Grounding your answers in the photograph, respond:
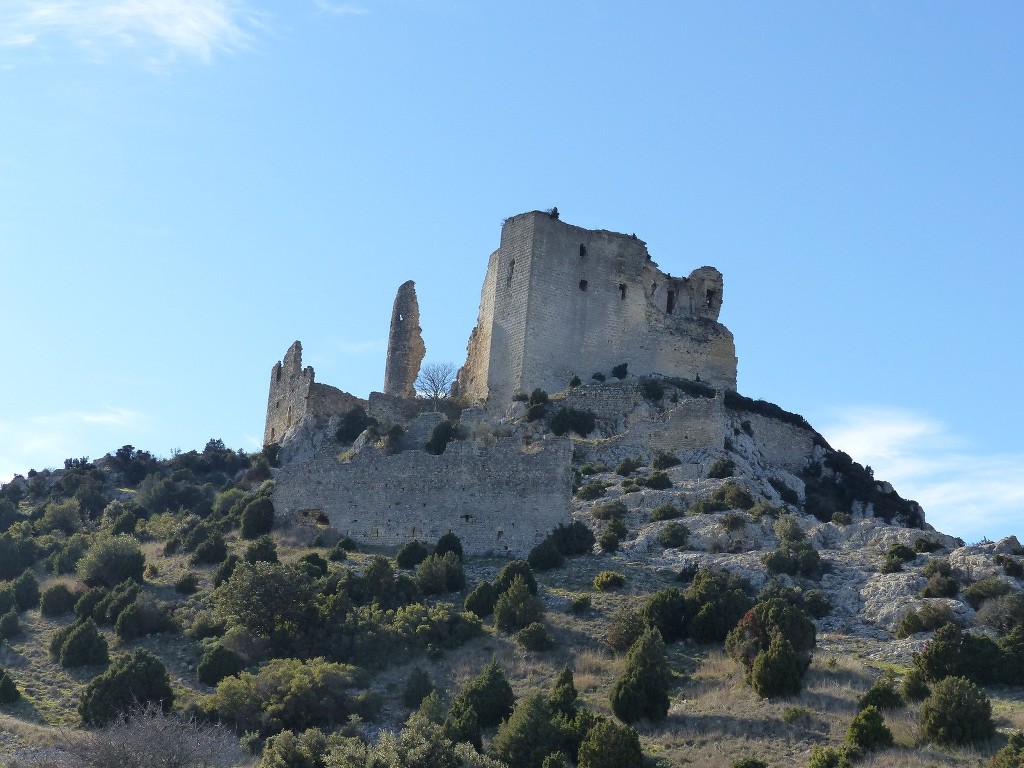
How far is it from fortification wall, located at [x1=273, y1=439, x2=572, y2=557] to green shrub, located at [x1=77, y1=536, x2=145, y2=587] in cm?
492

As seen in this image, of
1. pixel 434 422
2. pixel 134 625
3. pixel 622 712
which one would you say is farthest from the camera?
pixel 434 422

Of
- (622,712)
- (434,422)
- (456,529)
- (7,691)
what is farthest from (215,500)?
(622,712)

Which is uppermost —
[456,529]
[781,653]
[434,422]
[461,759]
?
[434,422]

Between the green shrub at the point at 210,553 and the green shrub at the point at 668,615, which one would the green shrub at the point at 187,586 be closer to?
the green shrub at the point at 210,553

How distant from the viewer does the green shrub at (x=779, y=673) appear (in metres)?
30.6

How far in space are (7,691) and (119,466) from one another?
25.8m

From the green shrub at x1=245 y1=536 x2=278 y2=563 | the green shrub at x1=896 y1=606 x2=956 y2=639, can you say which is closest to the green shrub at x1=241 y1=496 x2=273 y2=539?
the green shrub at x1=245 y1=536 x2=278 y2=563

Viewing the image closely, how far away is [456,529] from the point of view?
42.1m

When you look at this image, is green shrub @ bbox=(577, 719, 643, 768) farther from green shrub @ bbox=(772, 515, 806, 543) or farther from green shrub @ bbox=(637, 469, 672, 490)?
green shrub @ bbox=(637, 469, 672, 490)

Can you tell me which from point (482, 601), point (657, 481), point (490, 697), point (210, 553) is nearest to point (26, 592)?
point (210, 553)

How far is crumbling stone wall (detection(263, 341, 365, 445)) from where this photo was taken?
55.9 metres

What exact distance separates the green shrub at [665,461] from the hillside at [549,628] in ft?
0.22

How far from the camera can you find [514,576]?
37812mm

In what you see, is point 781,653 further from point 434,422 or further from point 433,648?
point 434,422
